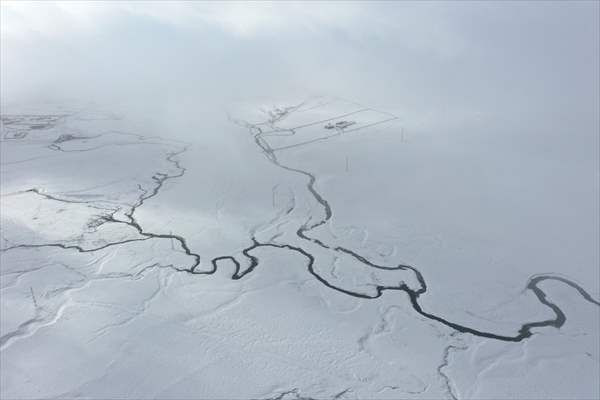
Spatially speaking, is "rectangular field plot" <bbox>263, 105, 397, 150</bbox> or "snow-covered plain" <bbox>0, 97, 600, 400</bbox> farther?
"rectangular field plot" <bbox>263, 105, 397, 150</bbox>

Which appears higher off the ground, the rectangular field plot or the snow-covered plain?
the rectangular field plot

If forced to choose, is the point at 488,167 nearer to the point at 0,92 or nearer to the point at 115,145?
the point at 115,145

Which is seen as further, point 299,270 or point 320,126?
point 320,126

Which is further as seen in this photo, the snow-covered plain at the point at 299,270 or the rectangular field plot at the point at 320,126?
the rectangular field plot at the point at 320,126

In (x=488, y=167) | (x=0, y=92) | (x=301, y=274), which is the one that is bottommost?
(x=301, y=274)

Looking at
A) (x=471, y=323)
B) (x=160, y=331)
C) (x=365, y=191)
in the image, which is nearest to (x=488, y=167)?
(x=365, y=191)

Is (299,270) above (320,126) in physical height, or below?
below

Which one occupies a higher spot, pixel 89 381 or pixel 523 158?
pixel 523 158

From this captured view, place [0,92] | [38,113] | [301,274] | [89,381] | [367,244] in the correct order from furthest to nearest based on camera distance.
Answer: [0,92]
[38,113]
[367,244]
[301,274]
[89,381]
